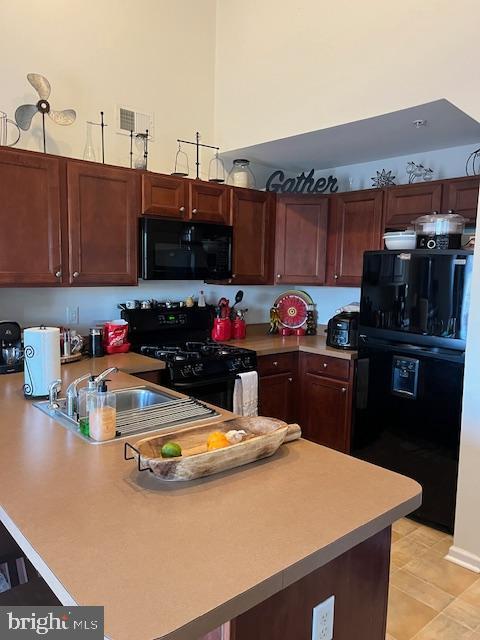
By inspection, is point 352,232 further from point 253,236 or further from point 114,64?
point 114,64

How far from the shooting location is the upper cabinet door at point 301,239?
145 inches

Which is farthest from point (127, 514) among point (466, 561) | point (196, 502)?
point (466, 561)

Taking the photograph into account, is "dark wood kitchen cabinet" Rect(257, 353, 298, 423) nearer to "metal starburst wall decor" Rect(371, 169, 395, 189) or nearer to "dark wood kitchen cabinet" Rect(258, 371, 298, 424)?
"dark wood kitchen cabinet" Rect(258, 371, 298, 424)

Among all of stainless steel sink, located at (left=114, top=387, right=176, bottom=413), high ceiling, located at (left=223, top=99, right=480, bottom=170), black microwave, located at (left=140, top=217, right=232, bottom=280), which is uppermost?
high ceiling, located at (left=223, top=99, right=480, bottom=170)

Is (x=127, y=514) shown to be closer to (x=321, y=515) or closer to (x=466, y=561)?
(x=321, y=515)

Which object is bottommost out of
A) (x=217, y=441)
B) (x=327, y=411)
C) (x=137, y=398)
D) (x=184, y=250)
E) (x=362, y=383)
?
(x=327, y=411)

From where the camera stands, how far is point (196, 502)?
1132mm

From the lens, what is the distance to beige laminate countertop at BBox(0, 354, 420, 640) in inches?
31.9

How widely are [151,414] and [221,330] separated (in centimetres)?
184

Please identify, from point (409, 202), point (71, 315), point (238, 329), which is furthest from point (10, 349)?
point (409, 202)

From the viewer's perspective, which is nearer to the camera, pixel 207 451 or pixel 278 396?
pixel 207 451

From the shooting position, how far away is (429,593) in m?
2.19

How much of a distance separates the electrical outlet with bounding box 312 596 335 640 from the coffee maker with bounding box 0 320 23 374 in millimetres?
1982

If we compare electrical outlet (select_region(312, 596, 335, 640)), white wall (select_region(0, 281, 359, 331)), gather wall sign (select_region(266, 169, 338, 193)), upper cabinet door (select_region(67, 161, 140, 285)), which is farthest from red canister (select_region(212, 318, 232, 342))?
electrical outlet (select_region(312, 596, 335, 640))
